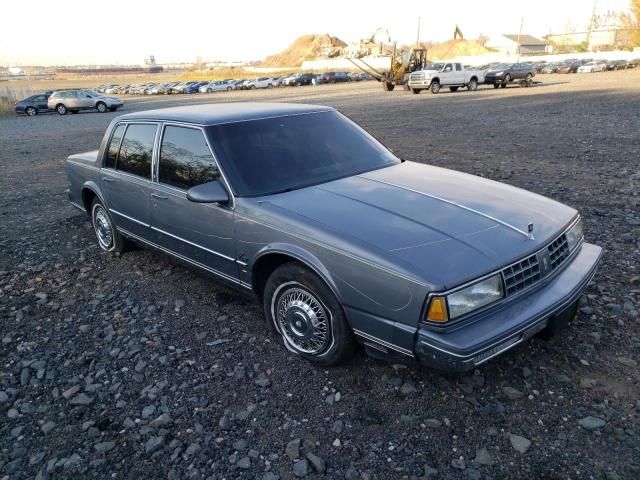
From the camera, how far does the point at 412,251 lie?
2.61 metres

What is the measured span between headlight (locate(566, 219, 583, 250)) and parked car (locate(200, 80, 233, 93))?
160ft

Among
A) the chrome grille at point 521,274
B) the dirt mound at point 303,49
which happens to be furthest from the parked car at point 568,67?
the dirt mound at point 303,49

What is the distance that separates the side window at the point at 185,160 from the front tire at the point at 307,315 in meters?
0.99

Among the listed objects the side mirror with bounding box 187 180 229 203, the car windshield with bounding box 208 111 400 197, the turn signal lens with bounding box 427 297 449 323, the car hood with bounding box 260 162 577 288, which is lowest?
the turn signal lens with bounding box 427 297 449 323

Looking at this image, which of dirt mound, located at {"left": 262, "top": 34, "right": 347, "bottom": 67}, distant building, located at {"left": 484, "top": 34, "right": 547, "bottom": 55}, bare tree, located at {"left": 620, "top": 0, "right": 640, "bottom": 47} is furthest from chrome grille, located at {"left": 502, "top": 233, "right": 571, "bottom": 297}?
dirt mound, located at {"left": 262, "top": 34, "right": 347, "bottom": 67}

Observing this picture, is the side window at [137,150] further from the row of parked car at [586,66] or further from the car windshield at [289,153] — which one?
the row of parked car at [586,66]

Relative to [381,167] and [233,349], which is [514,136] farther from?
[233,349]

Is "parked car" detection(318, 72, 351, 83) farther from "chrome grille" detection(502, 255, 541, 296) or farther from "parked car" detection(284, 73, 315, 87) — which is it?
"chrome grille" detection(502, 255, 541, 296)

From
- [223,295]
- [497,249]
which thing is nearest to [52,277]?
[223,295]

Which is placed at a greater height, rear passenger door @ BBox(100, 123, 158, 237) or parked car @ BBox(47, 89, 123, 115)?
rear passenger door @ BBox(100, 123, 158, 237)

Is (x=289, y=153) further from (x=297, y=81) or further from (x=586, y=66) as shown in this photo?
(x=586, y=66)

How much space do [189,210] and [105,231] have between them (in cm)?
217

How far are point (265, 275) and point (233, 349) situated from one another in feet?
1.99

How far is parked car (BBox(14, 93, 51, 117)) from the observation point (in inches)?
1139
